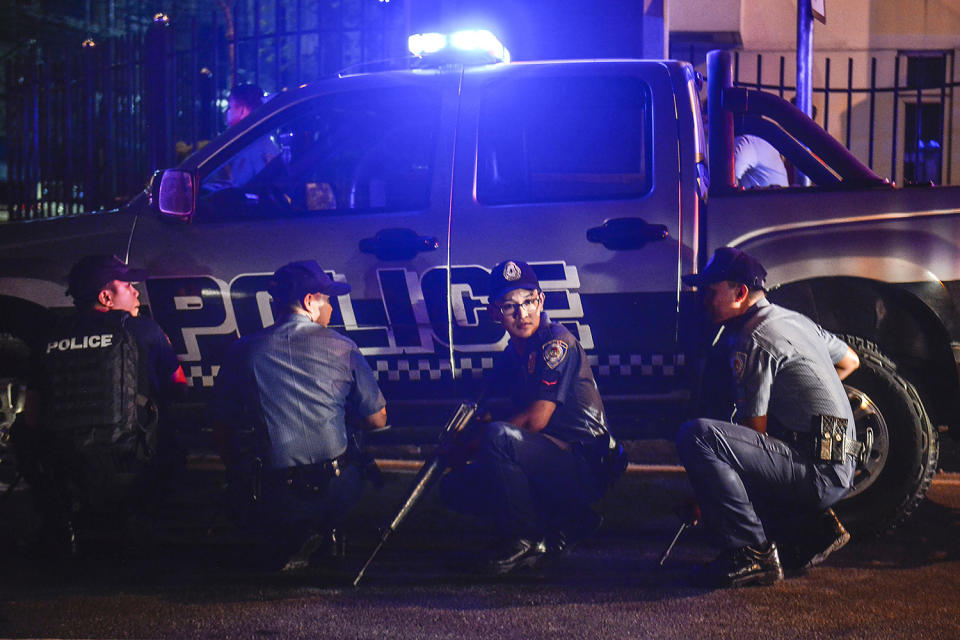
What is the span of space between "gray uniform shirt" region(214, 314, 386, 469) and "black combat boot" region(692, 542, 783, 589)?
1.40 m

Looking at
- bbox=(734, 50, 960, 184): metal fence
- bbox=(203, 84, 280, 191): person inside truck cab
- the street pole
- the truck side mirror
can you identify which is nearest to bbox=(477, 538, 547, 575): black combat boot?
the truck side mirror

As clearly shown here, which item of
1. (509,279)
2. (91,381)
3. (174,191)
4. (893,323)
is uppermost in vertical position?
(174,191)

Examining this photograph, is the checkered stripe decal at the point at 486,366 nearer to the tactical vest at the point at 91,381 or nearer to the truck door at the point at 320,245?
the truck door at the point at 320,245

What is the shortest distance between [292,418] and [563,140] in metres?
1.79

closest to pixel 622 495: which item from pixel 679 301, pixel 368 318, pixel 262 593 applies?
pixel 679 301

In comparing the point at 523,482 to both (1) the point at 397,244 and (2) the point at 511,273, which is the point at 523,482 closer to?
(2) the point at 511,273

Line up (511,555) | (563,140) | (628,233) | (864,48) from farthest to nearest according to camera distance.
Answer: (864,48)
(563,140)
(628,233)
(511,555)

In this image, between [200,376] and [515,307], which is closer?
[515,307]

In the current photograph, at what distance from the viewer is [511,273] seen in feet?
13.6

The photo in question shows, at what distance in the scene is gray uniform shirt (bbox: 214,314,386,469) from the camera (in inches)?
159

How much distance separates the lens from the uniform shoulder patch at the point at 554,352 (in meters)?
4.05

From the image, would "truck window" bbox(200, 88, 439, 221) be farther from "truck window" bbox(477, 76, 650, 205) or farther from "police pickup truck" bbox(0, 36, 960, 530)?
"truck window" bbox(477, 76, 650, 205)

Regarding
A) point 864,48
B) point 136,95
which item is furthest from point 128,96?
point 864,48

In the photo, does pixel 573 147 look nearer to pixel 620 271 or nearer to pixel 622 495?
pixel 620 271
